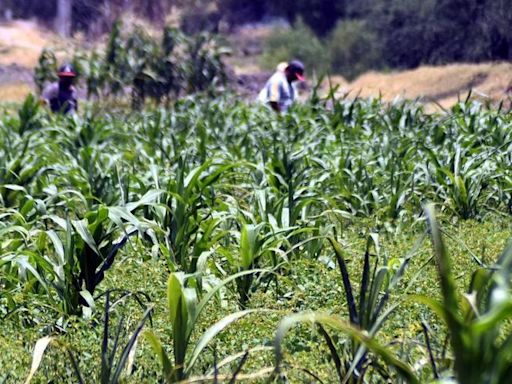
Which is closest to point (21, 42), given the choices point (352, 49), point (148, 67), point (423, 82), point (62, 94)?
point (352, 49)

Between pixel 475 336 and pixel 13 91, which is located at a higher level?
pixel 475 336

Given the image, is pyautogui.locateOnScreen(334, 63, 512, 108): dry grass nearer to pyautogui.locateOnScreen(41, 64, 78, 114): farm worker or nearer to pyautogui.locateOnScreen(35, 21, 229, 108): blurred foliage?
pyautogui.locateOnScreen(35, 21, 229, 108): blurred foliage

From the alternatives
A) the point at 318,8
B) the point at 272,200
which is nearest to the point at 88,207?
the point at 272,200

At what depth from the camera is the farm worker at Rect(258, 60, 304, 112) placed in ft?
38.7

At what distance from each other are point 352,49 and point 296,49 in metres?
2.55

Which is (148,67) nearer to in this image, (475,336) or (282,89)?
(282,89)

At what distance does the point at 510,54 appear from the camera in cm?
2542

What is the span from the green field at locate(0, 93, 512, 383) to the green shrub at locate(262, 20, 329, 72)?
3264cm

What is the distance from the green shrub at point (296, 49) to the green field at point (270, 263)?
32.6 metres

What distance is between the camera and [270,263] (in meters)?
4.64

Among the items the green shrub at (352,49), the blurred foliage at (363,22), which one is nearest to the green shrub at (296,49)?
the blurred foliage at (363,22)

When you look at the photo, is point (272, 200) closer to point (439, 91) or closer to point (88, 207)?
point (88, 207)

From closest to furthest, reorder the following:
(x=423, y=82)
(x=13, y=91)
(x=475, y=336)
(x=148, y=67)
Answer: (x=475, y=336) → (x=148, y=67) → (x=423, y=82) → (x=13, y=91)

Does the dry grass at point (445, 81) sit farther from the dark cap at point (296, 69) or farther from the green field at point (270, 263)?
the green field at point (270, 263)
